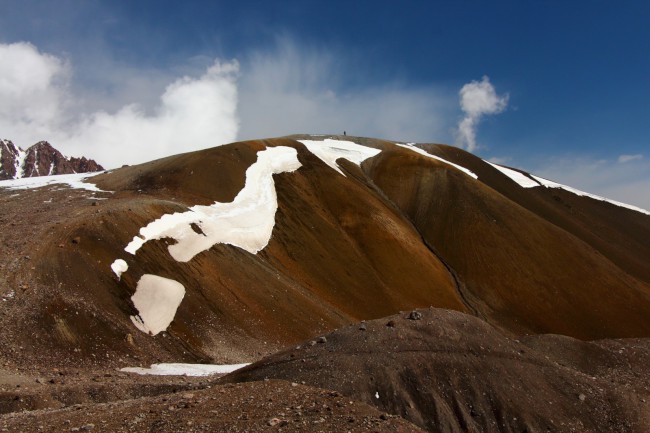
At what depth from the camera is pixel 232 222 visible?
128ft

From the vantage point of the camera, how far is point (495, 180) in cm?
7775

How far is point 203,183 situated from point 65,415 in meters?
34.5

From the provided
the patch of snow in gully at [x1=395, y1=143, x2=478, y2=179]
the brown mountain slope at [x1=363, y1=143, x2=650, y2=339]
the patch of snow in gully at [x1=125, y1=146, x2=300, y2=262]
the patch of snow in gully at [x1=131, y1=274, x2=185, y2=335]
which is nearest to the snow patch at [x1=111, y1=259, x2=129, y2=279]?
the patch of snow in gully at [x1=131, y1=274, x2=185, y2=335]

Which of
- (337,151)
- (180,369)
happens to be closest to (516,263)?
(337,151)

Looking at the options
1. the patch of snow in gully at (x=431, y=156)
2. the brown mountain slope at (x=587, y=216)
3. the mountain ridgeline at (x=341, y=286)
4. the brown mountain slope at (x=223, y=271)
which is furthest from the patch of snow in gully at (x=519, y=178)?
the brown mountain slope at (x=223, y=271)

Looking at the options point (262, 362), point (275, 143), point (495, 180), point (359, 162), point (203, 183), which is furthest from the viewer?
point (495, 180)

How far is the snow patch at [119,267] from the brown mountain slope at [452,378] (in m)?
12.9

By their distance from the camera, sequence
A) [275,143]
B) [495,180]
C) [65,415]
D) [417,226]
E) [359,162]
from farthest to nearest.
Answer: [495,180], [359,162], [275,143], [417,226], [65,415]

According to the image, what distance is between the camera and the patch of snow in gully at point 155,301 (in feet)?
79.5

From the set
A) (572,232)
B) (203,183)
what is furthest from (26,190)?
(572,232)

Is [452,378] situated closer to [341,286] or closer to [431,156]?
[341,286]

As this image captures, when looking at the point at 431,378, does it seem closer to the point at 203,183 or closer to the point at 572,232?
the point at 203,183

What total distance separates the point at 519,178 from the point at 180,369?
246 feet

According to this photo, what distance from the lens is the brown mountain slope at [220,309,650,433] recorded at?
549 inches
